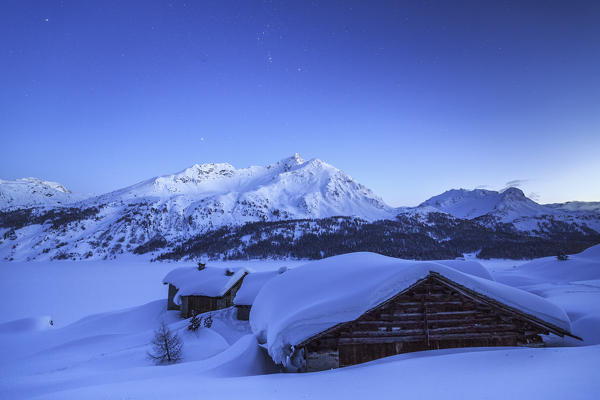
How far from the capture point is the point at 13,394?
7734 millimetres

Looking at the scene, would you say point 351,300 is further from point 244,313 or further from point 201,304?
point 201,304

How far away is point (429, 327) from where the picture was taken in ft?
29.6

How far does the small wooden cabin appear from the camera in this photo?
28.3ft

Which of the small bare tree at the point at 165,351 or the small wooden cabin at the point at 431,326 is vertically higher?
the small wooden cabin at the point at 431,326

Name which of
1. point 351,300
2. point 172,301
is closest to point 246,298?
point 172,301

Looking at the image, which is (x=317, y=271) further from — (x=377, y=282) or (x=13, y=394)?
(x=13, y=394)

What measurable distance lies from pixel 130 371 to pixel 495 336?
11.9m

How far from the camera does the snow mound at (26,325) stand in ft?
78.0

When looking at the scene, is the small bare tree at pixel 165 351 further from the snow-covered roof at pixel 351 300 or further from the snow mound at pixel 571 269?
the snow mound at pixel 571 269

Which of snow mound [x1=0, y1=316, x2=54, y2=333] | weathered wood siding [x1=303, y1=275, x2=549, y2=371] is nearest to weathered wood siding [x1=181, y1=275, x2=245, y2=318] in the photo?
snow mound [x1=0, y1=316, x2=54, y2=333]

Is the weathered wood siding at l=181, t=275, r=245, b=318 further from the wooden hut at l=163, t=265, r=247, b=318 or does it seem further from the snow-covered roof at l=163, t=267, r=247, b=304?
the snow-covered roof at l=163, t=267, r=247, b=304

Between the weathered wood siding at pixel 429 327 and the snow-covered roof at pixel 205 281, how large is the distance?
763 inches

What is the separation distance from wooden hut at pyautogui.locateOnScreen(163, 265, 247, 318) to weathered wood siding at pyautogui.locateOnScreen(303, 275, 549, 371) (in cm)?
1939

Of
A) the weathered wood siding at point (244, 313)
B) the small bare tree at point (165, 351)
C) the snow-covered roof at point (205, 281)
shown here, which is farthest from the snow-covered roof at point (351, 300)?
the snow-covered roof at point (205, 281)
